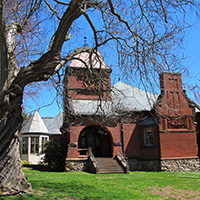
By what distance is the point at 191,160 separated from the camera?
21.1 meters

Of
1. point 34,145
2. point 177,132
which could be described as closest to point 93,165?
point 177,132

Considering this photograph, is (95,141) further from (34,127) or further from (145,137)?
(34,127)

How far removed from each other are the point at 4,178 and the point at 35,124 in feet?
78.2

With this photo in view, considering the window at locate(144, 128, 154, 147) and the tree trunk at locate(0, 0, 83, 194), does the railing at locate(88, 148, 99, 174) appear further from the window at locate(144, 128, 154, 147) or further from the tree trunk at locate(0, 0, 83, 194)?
the tree trunk at locate(0, 0, 83, 194)

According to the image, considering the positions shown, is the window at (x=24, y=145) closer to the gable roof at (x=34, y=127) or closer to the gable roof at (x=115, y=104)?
the gable roof at (x=34, y=127)

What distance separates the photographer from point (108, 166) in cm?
1858

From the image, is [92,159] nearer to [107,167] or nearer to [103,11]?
[107,167]

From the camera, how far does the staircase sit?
1784 cm

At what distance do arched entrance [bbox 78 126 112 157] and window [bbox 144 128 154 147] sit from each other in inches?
136

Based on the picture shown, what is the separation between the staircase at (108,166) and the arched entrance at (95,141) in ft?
9.62

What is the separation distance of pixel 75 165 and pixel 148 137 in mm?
7277

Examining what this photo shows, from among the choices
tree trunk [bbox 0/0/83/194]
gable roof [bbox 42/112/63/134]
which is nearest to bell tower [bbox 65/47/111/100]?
tree trunk [bbox 0/0/83/194]

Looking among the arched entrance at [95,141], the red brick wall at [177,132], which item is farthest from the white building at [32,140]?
the red brick wall at [177,132]

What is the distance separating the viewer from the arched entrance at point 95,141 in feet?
74.8
